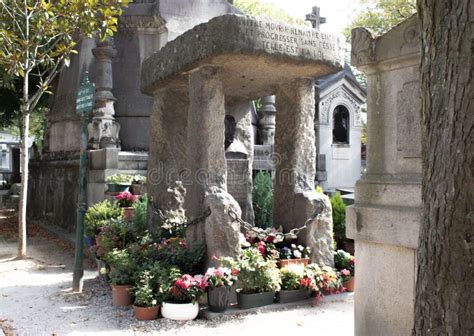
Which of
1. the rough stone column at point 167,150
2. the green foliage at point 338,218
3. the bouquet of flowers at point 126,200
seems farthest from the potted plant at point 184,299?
the bouquet of flowers at point 126,200

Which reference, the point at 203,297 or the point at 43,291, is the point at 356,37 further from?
the point at 43,291

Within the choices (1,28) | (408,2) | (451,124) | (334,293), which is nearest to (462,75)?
(451,124)

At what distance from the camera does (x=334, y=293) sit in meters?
5.57

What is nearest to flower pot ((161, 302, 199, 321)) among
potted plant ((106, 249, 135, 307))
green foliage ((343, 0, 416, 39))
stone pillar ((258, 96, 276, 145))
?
potted plant ((106, 249, 135, 307))

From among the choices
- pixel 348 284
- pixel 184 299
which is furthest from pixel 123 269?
pixel 348 284

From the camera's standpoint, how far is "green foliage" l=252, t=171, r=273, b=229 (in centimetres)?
793

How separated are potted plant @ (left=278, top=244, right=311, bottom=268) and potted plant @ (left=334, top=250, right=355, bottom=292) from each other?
458 mm

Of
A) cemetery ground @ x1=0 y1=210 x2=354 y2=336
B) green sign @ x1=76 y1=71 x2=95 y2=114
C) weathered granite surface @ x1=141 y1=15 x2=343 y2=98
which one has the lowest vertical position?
cemetery ground @ x1=0 y1=210 x2=354 y2=336

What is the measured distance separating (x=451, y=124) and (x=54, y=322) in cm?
442

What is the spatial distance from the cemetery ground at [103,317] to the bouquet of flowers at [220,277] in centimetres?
31

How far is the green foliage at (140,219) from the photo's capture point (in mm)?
7009

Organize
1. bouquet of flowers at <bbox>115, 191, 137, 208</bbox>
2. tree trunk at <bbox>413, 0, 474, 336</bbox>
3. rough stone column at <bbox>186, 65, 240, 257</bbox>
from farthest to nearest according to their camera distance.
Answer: bouquet of flowers at <bbox>115, 191, 137, 208</bbox>
rough stone column at <bbox>186, 65, 240, 257</bbox>
tree trunk at <bbox>413, 0, 474, 336</bbox>

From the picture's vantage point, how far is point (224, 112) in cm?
576

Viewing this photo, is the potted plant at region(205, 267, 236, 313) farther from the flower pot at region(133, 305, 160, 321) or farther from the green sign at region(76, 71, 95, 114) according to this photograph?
the green sign at region(76, 71, 95, 114)
